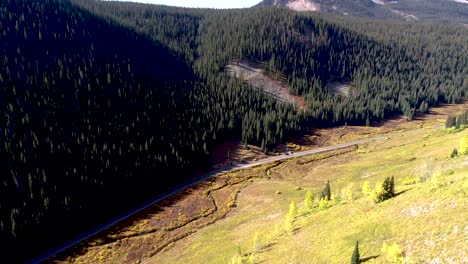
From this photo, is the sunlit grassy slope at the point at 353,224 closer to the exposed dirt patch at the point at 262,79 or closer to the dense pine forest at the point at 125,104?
A: the dense pine forest at the point at 125,104

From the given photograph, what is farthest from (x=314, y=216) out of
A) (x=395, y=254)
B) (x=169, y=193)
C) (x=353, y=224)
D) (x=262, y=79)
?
(x=262, y=79)

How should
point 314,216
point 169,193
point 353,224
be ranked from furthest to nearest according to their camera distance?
point 169,193
point 314,216
point 353,224

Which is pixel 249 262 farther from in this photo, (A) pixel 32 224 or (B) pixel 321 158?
(B) pixel 321 158

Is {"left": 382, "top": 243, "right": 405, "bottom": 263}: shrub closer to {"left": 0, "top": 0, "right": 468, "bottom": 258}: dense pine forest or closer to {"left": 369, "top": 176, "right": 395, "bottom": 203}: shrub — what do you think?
{"left": 369, "top": 176, "right": 395, "bottom": 203}: shrub

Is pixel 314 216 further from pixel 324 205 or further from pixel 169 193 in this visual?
pixel 169 193

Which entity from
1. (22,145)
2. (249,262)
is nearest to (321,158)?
(249,262)

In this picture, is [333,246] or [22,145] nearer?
[333,246]
